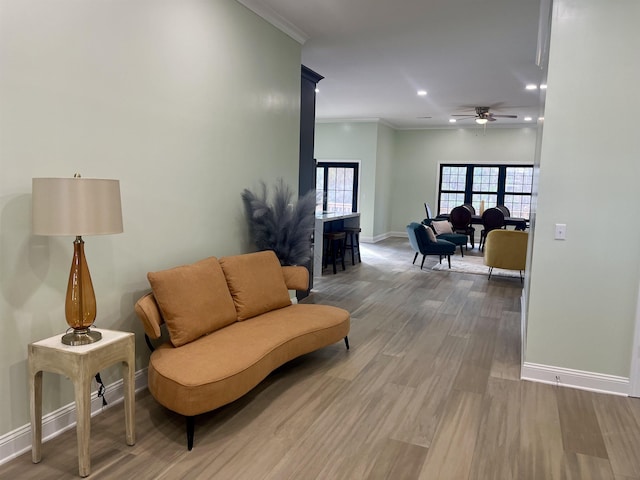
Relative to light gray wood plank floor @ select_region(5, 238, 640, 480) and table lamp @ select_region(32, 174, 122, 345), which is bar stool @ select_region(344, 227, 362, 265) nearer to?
light gray wood plank floor @ select_region(5, 238, 640, 480)

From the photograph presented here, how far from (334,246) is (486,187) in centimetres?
580

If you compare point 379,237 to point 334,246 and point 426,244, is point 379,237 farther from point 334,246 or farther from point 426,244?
point 334,246

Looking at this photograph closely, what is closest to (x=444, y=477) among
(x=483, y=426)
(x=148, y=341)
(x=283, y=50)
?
(x=483, y=426)

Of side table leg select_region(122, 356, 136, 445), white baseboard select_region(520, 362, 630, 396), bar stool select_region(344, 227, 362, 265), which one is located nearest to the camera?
side table leg select_region(122, 356, 136, 445)

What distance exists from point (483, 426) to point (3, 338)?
2.67m

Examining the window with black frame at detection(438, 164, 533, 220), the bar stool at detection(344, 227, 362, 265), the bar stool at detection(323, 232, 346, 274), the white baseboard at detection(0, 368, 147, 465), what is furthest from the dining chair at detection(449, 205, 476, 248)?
the white baseboard at detection(0, 368, 147, 465)

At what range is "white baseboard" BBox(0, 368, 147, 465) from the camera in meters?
2.31

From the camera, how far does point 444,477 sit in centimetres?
226

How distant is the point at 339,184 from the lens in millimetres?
11539

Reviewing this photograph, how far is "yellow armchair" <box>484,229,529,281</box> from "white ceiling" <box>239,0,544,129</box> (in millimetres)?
1848

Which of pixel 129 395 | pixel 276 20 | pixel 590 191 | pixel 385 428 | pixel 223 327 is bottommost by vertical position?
pixel 385 428

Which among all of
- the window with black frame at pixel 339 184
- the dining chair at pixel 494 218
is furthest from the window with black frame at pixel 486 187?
the window with black frame at pixel 339 184

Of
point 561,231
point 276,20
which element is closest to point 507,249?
point 561,231

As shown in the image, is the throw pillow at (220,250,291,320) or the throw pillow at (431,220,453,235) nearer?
the throw pillow at (220,250,291,320)
